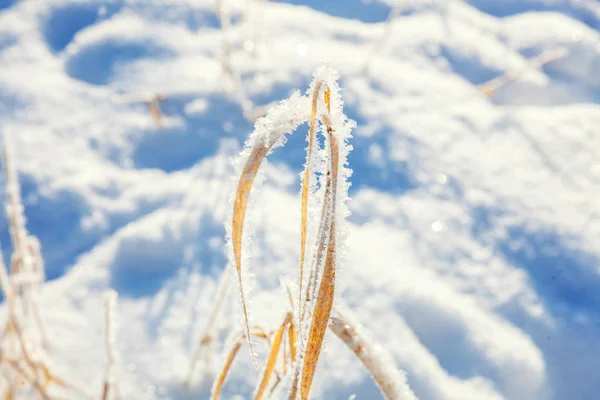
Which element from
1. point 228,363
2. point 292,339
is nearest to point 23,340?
point 228,363

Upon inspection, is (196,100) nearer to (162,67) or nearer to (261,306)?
(162,67)

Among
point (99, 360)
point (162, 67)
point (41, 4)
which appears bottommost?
point (99, 360)

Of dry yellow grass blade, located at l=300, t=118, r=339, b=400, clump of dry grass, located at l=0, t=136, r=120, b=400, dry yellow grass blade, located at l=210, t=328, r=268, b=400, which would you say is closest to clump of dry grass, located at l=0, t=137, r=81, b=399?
clump of dry grass, located at l=0, t=136, r=120, b=400

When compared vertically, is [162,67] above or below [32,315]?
above

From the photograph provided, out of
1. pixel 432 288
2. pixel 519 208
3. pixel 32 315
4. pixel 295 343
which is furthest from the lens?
pixel 519 208

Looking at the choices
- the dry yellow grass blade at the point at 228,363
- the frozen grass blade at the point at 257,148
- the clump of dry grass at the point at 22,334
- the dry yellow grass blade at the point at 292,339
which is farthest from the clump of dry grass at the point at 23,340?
the frozen grass blade at the point at 257,148

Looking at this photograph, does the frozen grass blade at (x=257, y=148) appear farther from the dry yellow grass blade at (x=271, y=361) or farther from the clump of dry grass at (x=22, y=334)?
the clump of dry grass at (x=22, y=334)

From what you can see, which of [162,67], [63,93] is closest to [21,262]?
[63,93]

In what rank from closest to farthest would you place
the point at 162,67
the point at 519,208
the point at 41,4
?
the point at 519,208 < the point at 162,67 < the point at 41,4
